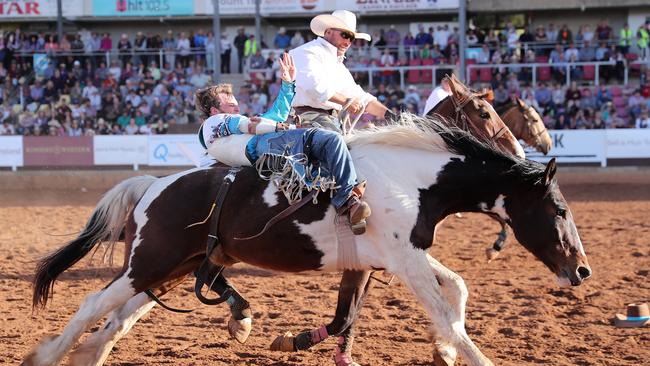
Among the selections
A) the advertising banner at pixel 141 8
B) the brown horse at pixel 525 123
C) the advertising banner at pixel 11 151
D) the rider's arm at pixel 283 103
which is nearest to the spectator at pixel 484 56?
the advertising banner at pixel 141 8

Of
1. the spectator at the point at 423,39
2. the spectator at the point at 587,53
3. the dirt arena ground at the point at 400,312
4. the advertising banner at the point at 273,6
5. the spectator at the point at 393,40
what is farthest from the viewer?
the advertising banner at the point at 273,6

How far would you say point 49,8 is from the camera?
30.6m

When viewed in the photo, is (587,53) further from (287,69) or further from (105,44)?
(287,69)

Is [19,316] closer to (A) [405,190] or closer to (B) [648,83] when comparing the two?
(A) [405,190]

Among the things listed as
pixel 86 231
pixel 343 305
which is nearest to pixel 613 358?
pixel 343 305

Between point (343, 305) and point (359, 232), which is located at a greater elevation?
point (359, 232)

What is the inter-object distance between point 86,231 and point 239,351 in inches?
59.7

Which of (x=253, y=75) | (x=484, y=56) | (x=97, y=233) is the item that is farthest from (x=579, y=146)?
(x=97, y=233)

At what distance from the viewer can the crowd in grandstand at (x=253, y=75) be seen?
21578mm

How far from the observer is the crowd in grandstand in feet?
70.8

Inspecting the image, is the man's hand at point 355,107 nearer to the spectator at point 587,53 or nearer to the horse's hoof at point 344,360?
the horse's hoof at point 344,360

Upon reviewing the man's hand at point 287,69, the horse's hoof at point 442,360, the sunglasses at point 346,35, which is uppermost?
the sunglasses at point 346,35

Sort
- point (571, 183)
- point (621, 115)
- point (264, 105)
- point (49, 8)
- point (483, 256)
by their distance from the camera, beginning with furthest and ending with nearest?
1. point (49, 8)
2. point (264, 105)
3. point (621, 115)
4. point (571, 183)
5. point (483, 256)

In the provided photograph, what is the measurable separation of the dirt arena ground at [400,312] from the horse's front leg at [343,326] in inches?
12.0
